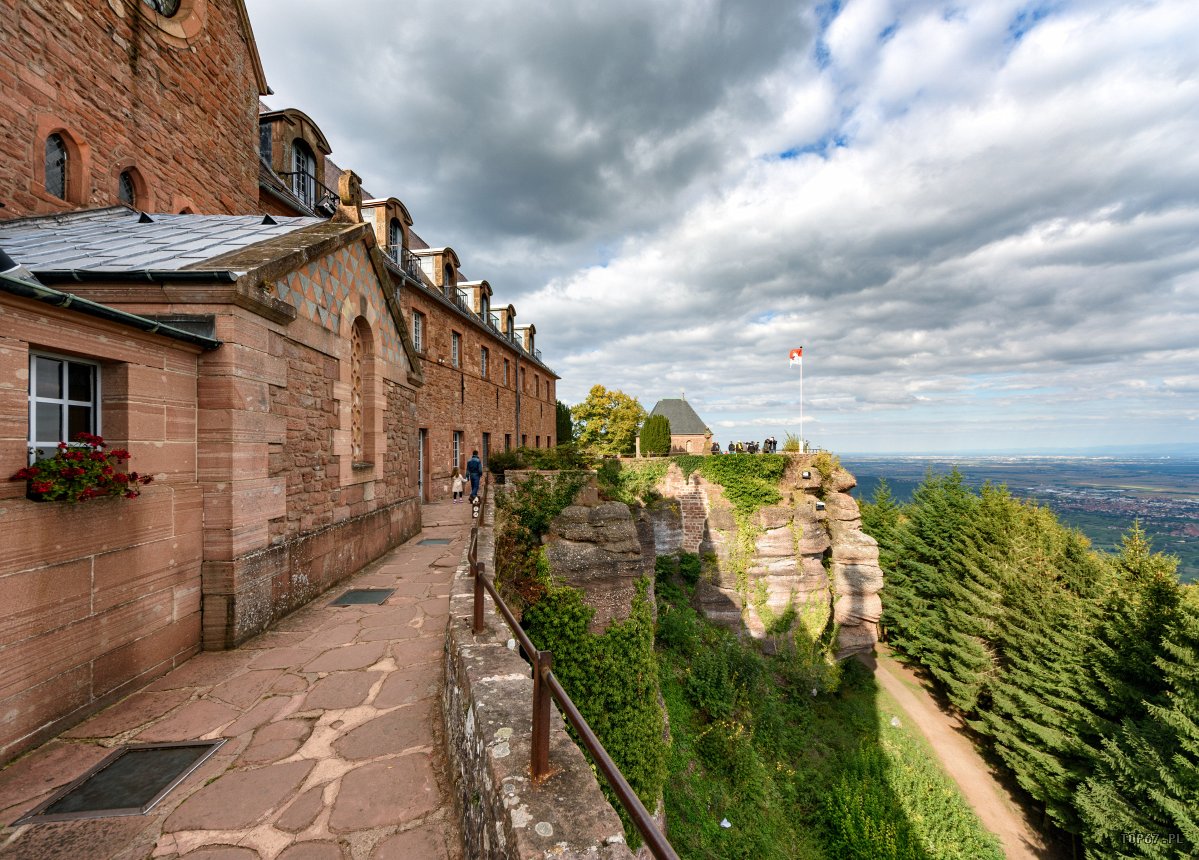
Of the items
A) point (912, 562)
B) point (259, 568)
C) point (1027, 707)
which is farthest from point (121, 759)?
point (912, 562)

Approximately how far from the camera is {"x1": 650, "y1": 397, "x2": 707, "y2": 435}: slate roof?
49.6m

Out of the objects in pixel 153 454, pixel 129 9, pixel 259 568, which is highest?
pixel 129 9

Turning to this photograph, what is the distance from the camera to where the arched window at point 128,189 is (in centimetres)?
820

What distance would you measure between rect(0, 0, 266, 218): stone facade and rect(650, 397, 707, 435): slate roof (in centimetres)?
4163

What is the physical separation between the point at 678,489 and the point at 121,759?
17.6 meters

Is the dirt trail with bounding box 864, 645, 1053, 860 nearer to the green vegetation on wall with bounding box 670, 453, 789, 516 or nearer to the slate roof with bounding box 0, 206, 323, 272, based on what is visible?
the green vegetation on wall with bounding box 670, 453, 789, 516

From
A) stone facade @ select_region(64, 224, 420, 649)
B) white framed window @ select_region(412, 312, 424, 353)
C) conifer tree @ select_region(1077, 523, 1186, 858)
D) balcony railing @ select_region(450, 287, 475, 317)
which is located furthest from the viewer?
balcony railing @ select_region(450, 287, 475, 317)

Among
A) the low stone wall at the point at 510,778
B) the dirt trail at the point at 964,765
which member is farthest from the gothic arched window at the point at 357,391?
the dirt trail at the point at 964,765

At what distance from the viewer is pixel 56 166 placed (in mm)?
7137

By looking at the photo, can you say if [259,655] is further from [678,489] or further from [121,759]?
[678,489]

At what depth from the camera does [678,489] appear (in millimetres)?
19594

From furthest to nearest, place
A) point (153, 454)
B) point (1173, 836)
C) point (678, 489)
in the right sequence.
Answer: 1. point (678, 489)
2. point (1173, 836)
3. point (153, 454)

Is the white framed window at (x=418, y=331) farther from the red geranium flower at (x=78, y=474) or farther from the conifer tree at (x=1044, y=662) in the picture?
the conifer tree at (x=1044, y=662)

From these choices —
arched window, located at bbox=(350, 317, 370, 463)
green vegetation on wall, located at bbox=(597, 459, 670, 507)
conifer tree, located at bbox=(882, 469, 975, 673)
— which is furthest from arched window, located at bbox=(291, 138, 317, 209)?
conifer tree, located at bbox=(882, 469, 975, 673)
